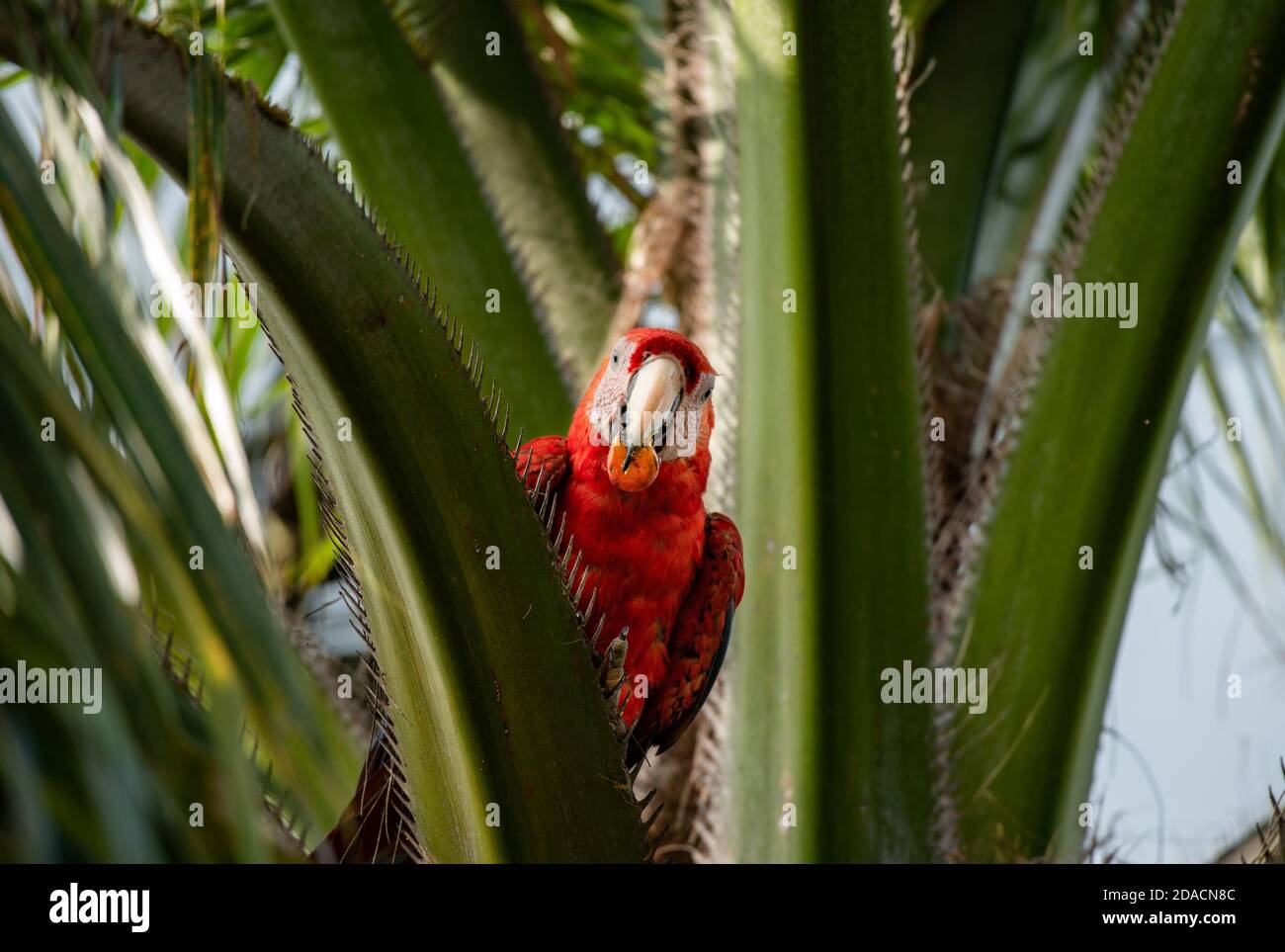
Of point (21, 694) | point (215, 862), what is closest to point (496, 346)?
point (215, 862)

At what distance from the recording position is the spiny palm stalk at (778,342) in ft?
3.44

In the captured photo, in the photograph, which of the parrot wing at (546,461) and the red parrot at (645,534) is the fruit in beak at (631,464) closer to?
the red parrot at (645,534)

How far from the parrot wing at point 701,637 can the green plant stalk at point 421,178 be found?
1.17 ft

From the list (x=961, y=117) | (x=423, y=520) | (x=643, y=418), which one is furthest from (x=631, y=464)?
(x=961, y=117)

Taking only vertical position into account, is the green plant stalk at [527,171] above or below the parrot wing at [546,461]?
above

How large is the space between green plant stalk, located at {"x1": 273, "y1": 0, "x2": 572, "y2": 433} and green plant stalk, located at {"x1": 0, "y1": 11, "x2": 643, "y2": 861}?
876 mm

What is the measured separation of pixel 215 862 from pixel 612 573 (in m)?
1.06

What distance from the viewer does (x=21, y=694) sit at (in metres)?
0.63

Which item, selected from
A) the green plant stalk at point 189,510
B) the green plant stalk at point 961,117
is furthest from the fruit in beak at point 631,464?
the green plant stalk at point 189,510

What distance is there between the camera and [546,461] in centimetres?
185

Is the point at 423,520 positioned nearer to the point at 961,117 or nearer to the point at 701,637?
the point at 701,637

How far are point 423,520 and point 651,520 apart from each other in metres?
0.80
